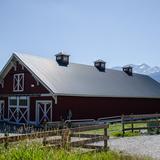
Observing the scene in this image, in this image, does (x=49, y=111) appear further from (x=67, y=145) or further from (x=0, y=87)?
(x=67, y=145)

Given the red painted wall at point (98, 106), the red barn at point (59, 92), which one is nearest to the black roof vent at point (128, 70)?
the red barn at point (59, 92)

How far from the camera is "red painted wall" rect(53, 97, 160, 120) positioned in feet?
110

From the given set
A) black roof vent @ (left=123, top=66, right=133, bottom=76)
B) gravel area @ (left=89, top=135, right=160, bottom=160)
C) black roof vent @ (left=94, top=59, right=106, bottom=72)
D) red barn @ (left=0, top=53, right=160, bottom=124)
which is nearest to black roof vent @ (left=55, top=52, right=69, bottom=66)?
red barn @ (left=0, top=53, right=160, bottom=124)

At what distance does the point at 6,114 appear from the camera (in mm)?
38688

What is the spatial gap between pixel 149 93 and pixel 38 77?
1671 cm

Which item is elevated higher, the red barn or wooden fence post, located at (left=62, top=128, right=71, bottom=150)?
the red barn

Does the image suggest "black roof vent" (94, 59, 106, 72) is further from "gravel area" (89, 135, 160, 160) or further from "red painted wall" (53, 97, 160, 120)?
"gravel area" (89, 135, 160, 160)

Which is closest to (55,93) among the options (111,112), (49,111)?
(49,111)

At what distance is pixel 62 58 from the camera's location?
3975 cm

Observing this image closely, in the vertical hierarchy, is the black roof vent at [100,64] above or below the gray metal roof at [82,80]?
above

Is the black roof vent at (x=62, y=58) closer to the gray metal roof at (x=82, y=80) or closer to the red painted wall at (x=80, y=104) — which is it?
the gray metal roof at (x=82, y=80)

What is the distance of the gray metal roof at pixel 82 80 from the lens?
112 feet

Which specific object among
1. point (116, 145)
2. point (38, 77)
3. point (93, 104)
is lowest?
point (116, 145)

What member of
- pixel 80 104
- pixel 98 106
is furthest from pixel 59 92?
pixel 98 106
